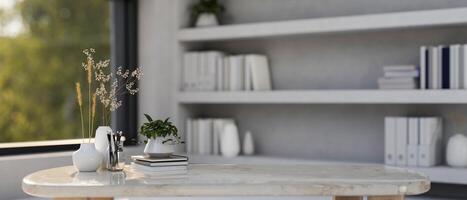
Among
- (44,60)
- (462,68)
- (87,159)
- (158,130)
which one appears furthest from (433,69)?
(44,60)

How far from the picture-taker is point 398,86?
12.8 ft

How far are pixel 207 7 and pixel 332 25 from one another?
102 cm

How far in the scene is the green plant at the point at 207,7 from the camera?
4680 millimetres

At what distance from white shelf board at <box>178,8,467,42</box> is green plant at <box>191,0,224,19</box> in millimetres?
169

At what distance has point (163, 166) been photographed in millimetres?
2613

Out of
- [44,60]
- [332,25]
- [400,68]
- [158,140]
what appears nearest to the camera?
[158,140]

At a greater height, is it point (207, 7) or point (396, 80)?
point (207, 7)

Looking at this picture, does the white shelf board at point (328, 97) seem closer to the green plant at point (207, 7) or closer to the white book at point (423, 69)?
the white book at point (423, 69)

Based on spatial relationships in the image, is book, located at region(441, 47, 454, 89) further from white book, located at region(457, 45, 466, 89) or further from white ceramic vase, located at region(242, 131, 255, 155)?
white ceramic vase, located at region(242, 131, 255, 155)

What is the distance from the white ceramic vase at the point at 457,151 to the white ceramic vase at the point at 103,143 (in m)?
2.04

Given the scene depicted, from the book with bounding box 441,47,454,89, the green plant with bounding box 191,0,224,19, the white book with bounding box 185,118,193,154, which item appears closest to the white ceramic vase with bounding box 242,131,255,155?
the white book with bounding box 185,118,193,154

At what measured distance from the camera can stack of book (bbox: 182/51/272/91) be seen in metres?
4.48

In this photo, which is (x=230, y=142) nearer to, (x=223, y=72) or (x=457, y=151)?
(x=223, y=72)

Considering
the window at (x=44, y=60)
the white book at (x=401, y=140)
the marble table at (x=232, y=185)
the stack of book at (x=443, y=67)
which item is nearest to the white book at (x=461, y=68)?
the stack of book at (x=443, y=67)
